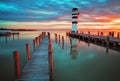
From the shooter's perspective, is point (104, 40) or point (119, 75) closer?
point (119, 75)

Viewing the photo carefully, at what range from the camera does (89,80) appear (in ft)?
26.8

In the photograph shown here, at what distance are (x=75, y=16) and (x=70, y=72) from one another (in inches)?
1287

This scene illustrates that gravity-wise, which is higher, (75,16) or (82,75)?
(75,16)

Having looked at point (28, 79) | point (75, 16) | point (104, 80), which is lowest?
point (104, 80)

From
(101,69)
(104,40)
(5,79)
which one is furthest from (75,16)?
(5,79)

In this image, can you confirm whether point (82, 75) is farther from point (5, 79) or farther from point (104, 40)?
point (104, 40)

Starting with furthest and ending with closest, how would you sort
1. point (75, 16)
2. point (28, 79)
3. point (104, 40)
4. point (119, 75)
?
point (75, 16) → point (104, 40) → point (119, 75) → point (28, 79)

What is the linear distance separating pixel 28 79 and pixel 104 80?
4408 mm

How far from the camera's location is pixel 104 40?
74.4 feet

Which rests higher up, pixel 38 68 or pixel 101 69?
pixel 38 68

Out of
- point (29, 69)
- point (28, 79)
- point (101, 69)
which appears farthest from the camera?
point (101, 69)

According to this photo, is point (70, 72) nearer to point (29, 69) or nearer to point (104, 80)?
point (104, 80)

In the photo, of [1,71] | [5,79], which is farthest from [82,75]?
[1,71]

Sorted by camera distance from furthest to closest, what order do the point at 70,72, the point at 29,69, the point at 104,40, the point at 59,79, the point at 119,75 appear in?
the point at 104,40 < the point at 70,72 < the point at 119,75 < the point at 59,79 < the point at 29,69
